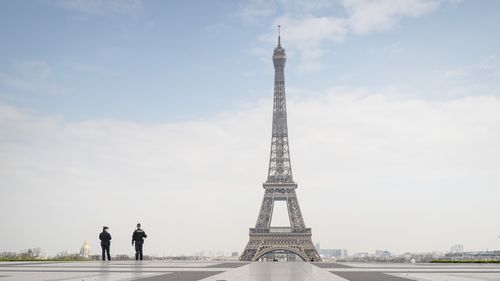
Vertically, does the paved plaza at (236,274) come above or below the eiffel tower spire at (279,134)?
below

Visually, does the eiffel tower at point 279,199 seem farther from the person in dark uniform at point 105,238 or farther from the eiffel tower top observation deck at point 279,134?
the person in dark uniform at point 105,238

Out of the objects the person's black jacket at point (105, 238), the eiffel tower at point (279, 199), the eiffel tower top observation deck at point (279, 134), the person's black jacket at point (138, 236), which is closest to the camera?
the person's black jacket at point (105, 238)

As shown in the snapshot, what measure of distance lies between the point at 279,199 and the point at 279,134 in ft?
47.9

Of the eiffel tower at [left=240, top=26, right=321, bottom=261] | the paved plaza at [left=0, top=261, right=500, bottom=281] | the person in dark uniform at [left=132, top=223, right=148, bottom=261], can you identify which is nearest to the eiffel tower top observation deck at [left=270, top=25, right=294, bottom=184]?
the eiffel tower at [left=240, top=26, right=321, bottom=261]

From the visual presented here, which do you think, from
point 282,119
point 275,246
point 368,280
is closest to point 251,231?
point 275,246

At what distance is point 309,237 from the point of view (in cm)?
8844

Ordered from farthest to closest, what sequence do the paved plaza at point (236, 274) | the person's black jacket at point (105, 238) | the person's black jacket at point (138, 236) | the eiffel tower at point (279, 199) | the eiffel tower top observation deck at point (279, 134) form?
the eiffel tower top observation deck at point (279, 134), the eiffel tower at point (279, 199), the person's black jacket at point (138, 236), the person's black jacket at point (105, 238), the paved plaza at point (236, 274)

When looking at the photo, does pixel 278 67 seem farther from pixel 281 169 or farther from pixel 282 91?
pixel 281 169

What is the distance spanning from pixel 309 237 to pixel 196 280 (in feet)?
264

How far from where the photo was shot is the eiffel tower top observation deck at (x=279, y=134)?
328 ft

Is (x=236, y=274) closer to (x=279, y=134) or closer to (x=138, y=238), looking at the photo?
(x=138, y=238)

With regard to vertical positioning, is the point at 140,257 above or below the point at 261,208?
below

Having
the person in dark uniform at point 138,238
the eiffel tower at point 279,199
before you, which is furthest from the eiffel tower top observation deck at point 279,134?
the person in dark uniform at point 138,238

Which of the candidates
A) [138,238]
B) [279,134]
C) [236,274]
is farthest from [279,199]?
[236,274]
